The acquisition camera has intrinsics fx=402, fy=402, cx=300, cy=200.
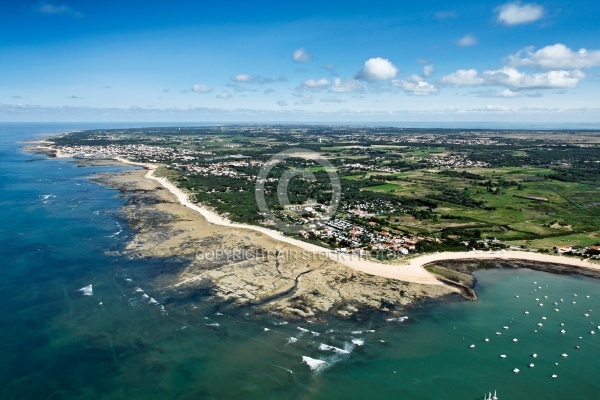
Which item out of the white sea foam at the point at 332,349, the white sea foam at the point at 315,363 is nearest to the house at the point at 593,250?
the white sea foam at the point at 332,349

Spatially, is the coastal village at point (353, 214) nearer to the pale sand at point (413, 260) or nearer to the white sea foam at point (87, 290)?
the pale sand at point (413, 260)

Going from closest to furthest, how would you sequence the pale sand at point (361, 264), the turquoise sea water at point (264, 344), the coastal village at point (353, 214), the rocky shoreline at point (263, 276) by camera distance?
the turquoise sea water at point (264, 344)
the rocky shoreline at point (263, 276)
the pale sand at point (361, 264)
the coastal village at point (353, 214)

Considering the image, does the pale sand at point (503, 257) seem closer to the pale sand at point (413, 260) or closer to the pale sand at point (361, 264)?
the pale sand at point (413, 260)

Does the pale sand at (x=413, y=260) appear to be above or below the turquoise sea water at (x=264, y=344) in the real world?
above

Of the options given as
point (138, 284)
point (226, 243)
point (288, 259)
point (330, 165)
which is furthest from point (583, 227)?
point (330, 165)

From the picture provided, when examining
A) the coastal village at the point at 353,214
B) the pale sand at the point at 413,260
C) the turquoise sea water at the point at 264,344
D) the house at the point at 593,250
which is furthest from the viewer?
the coastal village at the point at 353,214

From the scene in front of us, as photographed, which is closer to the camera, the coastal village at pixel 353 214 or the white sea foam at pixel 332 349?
the white sea foam at pixel 332 349

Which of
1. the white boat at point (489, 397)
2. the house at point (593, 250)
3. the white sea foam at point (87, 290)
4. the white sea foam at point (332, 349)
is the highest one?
the house at point (593, 250)
